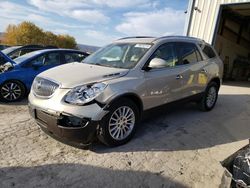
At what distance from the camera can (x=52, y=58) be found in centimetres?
712

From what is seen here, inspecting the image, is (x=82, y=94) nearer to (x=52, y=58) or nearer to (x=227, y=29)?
(x=52, y=58)

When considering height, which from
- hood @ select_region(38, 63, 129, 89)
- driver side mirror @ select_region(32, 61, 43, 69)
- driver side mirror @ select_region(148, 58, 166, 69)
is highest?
driver side mirror @ select_region(148, 58, 166, 69)

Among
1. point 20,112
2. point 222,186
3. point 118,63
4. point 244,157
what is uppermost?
point 118,63

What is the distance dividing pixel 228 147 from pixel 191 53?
86.8 inches

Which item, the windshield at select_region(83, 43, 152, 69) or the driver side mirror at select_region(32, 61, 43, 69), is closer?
the windshield at select_region(83, 43, 152, 69)

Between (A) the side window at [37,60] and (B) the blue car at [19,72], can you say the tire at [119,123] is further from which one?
(A) the side window at [37,60]

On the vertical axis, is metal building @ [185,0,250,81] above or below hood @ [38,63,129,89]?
above

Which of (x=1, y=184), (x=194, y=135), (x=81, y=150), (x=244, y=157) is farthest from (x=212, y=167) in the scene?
(x=1, y=184)

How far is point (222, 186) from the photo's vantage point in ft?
8.71

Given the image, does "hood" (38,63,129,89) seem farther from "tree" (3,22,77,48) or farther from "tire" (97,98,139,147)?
"tree" (3,22,77,48)

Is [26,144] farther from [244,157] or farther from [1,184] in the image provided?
[244,157]

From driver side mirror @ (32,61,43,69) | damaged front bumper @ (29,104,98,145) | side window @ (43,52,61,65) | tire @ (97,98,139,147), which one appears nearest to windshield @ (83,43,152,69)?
tire @ (97,98,139,147)

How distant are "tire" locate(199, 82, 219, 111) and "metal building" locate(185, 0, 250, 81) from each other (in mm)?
4642

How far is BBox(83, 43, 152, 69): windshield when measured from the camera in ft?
13.9
